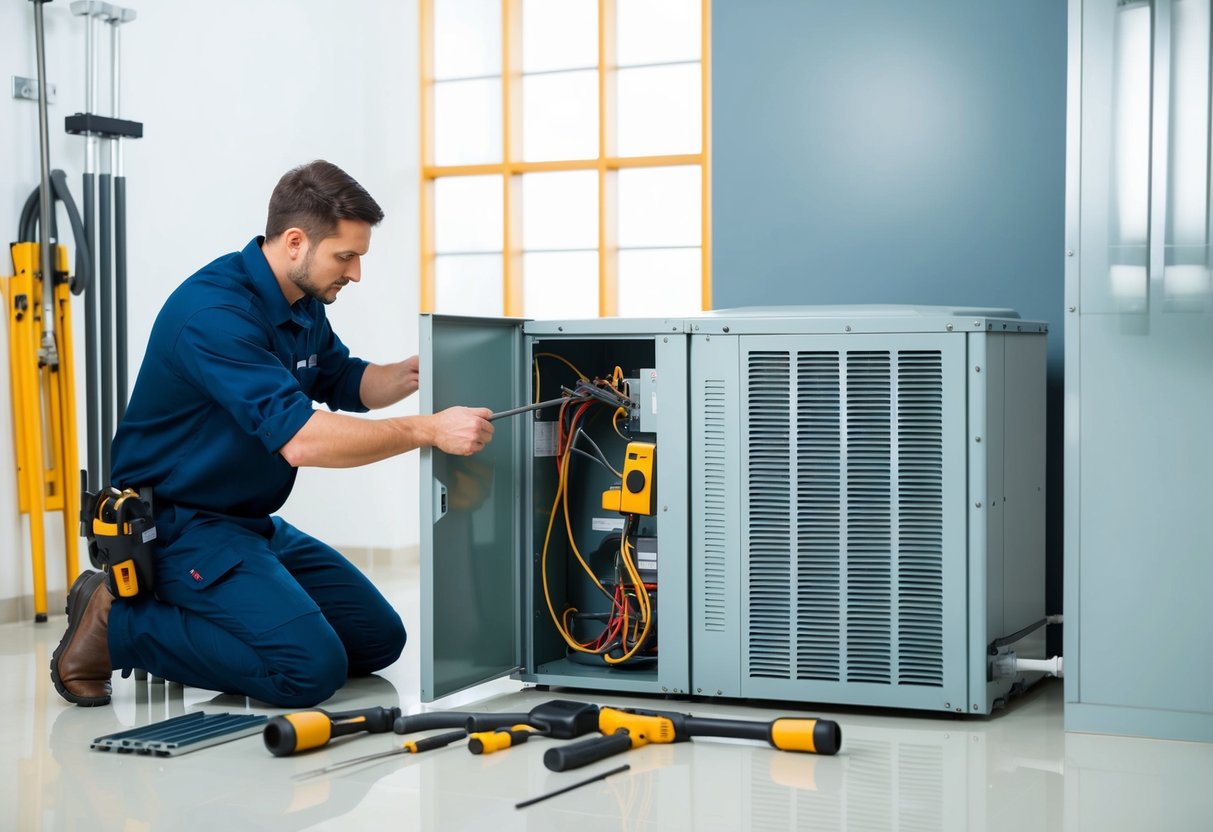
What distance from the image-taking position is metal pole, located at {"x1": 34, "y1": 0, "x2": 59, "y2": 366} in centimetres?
408

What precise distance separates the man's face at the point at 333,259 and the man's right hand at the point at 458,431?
406 mm

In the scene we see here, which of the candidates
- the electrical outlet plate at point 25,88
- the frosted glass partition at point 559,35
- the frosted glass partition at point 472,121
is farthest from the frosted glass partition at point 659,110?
the electrical outlet plate at point 25,88

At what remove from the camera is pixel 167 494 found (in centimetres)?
284

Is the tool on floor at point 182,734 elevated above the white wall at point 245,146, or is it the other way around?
the white wall at point 245,146

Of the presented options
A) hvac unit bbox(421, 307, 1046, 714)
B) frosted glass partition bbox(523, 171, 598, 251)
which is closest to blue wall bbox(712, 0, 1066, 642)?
hvac unit bbox(421, 307, 1046, 714)

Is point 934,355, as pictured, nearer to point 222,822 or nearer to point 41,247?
point 222,822

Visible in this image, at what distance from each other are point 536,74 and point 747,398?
3.95 m

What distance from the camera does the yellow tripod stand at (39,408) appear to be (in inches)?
162

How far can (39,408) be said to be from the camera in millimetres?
4145

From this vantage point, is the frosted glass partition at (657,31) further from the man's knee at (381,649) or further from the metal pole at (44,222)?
the man's knee at (381,649)

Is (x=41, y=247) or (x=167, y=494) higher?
(x=41, y=247)

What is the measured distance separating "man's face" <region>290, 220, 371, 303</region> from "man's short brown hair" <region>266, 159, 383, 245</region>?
0.6 inches

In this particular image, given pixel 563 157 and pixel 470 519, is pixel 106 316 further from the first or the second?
pixel 563 157

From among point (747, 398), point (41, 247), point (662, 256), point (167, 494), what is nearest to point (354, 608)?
point (167, 494)
